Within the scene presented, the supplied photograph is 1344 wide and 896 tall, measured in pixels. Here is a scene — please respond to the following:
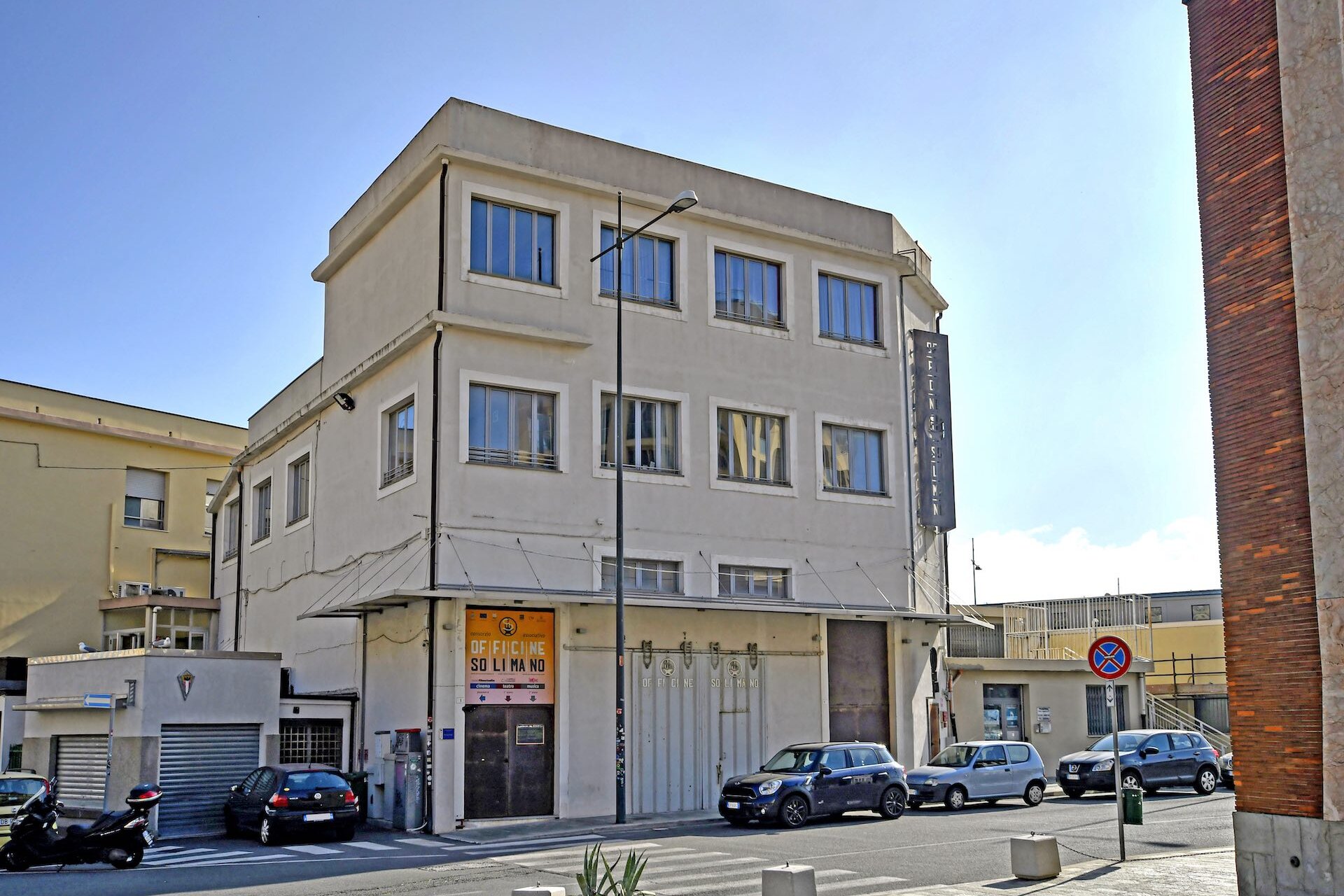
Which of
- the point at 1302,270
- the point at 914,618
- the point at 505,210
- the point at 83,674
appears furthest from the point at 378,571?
the point at 1302,270

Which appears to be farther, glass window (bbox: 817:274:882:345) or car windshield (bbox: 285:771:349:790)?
glass window (bbox: 817:274:882:345)

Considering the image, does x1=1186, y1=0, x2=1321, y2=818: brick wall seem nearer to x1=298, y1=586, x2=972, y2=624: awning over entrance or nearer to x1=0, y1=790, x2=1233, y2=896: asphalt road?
x1=0, y1=790, x2=1233, y2=896: asphalt road

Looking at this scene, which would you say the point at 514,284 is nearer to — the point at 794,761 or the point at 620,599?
the point at 620,599

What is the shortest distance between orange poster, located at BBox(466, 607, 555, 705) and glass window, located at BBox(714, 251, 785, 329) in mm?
8359

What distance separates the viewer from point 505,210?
87.2 ft

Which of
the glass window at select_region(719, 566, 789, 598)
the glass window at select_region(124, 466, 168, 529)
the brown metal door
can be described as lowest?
the brown metal door

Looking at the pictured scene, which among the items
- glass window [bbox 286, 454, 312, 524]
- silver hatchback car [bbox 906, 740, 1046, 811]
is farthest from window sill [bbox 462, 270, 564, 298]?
silver hatchback car [bbox 906, 740, 1046, 811]

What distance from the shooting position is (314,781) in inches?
852

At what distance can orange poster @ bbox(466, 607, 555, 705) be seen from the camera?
24.5 metres

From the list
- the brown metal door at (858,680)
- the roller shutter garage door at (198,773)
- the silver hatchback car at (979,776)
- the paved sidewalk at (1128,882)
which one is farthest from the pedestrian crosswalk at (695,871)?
the brown metal door at (858,680)

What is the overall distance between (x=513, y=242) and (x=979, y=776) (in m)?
14.4

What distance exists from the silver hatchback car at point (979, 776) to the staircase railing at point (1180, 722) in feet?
43.9

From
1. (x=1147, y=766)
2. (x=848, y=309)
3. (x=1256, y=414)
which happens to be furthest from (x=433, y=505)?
(x=1147, y=766)

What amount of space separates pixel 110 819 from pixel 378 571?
8.80 meters
